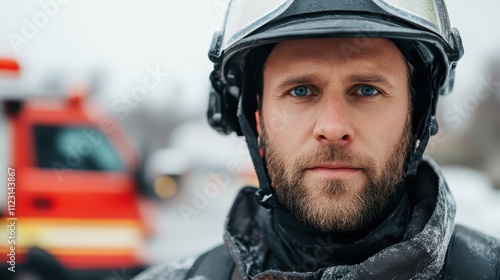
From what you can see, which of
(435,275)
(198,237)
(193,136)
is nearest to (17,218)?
(198,237)

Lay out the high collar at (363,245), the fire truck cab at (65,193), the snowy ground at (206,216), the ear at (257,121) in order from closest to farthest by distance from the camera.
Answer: the high collar at (363,245), the ear at (257,121), the fire truck cab at (65,193), the snowy ground at (206,216)

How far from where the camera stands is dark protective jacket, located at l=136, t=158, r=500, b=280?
1.50 m

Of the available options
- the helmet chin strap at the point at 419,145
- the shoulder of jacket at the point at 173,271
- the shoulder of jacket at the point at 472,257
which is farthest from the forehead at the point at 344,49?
the shoulder of jacket at the point at 173,271

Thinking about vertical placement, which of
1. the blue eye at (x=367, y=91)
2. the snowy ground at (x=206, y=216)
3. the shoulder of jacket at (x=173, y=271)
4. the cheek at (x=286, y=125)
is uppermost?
the blue eye at (x=367, y=91)

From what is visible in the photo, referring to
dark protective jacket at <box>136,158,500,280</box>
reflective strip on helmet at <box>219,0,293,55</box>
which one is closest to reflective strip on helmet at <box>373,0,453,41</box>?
reflective strip on helmet at <box>219,0,293,55</box>

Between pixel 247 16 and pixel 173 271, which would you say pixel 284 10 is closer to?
pixel 247 16

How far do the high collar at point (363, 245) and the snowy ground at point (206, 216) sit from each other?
3963 mm

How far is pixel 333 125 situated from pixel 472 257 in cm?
50

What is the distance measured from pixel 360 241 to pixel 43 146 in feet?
12.7

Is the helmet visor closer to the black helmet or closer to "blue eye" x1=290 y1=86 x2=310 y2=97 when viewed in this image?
the black helmet

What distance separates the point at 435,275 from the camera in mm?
1548

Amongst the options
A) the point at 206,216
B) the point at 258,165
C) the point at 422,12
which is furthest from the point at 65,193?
the point at 206,216

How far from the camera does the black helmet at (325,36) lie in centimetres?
167

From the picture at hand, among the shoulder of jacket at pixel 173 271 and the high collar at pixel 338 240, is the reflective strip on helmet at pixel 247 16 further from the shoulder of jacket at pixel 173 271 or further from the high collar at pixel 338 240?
the shoulder of jacket at pixel 173 271
